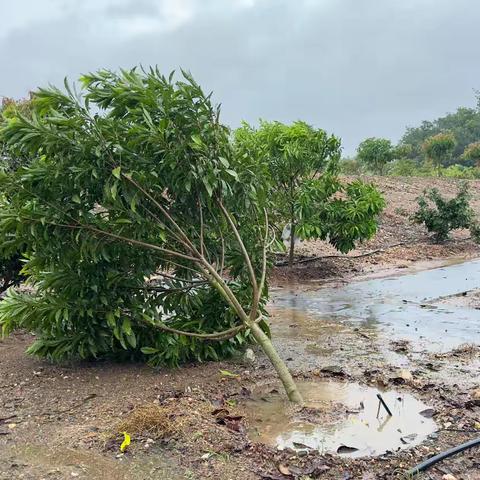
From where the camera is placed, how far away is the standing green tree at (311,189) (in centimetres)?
1024

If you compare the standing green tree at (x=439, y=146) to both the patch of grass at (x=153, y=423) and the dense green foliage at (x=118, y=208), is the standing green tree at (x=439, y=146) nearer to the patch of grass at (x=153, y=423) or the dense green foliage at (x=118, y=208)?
the dense green foliage at (x=118, y=208)

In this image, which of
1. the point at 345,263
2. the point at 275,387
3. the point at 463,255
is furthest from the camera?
the point at 463,255

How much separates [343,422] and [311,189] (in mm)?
6613

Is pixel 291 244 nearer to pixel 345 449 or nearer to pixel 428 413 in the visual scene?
pixel 428 413

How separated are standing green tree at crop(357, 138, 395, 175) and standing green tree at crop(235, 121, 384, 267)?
1950cm

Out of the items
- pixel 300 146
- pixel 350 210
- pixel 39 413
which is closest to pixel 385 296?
pixel 350 210

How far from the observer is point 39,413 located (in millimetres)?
4629

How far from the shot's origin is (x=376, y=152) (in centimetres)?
2998

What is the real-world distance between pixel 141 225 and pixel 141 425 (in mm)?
1618

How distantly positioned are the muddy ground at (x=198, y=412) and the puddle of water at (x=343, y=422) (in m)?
0.09

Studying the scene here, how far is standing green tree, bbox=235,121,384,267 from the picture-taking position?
403 inches

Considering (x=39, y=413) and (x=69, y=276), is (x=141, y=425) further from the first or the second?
(x=69, y=276)

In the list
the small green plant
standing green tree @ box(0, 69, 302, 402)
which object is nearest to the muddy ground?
standing green tree @ box(0, 69, 302, 402)

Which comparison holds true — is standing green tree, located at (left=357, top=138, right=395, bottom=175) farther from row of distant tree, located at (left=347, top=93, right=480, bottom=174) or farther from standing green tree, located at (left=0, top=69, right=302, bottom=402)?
standing green tree, located at (left=0, top=69, right=302, bottom=402)
